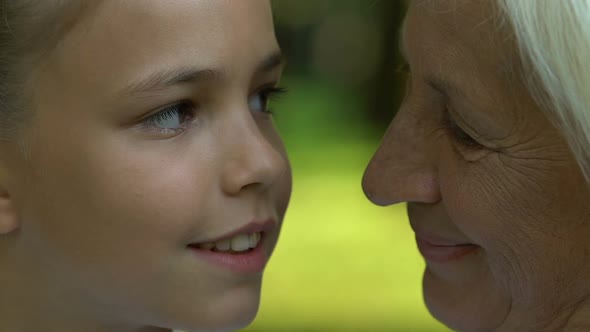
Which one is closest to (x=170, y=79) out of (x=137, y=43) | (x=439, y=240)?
(x=137, y=43)

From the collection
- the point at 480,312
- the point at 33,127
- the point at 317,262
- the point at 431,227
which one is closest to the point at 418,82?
the point at 431,227

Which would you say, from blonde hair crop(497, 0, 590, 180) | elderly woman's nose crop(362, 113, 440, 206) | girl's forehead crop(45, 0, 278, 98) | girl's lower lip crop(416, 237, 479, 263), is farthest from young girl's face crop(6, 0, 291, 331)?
blonde hair crop(497, 0, 590, 180)

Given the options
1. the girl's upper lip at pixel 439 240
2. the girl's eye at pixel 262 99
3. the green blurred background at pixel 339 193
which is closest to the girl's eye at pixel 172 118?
the girl's eye at pixel 262 99

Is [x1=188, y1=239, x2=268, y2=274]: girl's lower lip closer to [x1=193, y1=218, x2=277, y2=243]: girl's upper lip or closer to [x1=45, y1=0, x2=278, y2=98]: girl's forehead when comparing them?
[x1=193, y1=218, x2=277, y2=243]: girl's upper lip

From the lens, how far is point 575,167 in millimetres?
1350

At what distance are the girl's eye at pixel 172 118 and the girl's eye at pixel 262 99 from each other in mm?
165

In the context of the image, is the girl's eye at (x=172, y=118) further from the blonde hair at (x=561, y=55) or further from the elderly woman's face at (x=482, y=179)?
the blonde hair at (x=561, y=55)

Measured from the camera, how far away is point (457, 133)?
150 centimetres

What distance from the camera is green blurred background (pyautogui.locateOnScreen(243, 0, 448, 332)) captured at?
5.11 m

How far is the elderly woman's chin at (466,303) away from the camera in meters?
1.56

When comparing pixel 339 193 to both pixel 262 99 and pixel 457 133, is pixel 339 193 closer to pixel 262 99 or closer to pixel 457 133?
pixel 262 99

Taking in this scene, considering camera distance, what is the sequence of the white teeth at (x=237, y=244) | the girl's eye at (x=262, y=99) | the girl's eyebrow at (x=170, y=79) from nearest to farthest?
the girl's eyebrow at (x=170, y=79), the white teeth at (x=237, y=244), the girl's eye at (x=262, y=99)

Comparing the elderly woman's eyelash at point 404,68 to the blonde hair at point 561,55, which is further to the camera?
the elderly woman's eyelash at point 404,68

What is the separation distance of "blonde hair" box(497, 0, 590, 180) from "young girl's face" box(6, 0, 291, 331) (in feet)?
1.53
